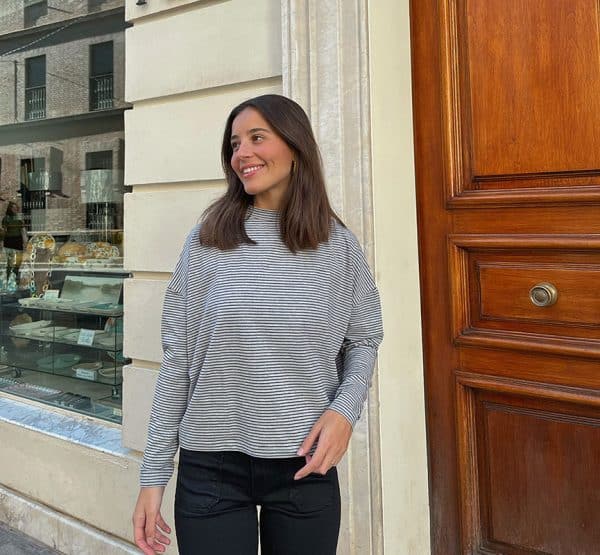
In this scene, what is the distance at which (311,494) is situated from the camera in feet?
4.61

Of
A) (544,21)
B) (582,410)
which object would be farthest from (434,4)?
(582,410)

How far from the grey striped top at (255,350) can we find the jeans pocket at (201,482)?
4 cm

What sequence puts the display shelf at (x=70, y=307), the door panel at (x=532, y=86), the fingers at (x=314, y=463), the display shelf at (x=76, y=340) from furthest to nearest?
the display shelf at (x=70, y=307) → the display shelf at (x=76, y=340) → the door panel at (x=532, y=86) → the fingers at (x=314, y=463)

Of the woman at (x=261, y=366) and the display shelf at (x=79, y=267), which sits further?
the display shelf at (x=79, y=267)

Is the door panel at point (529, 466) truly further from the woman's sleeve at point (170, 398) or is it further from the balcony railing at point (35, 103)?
the balcony railing at point (35, 103)

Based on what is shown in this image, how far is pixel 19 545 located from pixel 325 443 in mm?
3015

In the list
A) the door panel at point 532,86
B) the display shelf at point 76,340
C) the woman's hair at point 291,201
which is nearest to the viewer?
the woman's hair at point 291,201

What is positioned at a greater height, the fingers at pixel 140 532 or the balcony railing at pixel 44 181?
the balcony railing at pixel 44 181

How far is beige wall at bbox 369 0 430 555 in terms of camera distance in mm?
2328

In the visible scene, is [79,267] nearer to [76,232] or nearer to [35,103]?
[76,232]

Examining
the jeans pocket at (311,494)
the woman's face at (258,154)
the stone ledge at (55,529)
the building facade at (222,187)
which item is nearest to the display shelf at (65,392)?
the building facade at (222,187)

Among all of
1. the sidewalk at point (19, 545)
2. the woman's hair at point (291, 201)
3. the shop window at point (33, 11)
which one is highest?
the shop window at point (33, 11)

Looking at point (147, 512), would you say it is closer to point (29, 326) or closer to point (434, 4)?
point (434, 4)

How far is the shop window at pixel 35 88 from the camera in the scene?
15.3 feet
